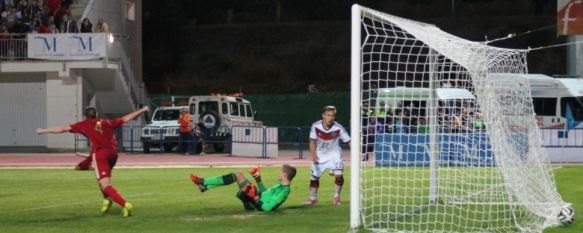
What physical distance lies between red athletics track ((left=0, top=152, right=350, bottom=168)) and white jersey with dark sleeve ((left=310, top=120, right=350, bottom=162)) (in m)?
14.2

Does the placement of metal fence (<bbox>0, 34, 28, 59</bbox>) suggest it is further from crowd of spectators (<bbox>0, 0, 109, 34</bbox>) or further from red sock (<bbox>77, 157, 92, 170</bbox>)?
red sock (<bbox>77, 157, 92, 170</bbox>)

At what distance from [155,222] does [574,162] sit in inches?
821

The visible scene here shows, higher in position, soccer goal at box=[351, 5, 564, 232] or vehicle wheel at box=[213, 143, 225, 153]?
soccer goal at box=[351, 5, 564, 232]

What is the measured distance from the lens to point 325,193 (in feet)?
66.9

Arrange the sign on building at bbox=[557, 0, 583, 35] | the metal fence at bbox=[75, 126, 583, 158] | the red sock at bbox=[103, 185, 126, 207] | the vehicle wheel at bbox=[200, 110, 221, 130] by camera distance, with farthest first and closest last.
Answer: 1. the vehicle wheel at bbox=[200, 110, 221, 130]
2. the metal fence at bbox=[75, 126, 583, 158]
3. the sign on building at bbox=[557, 0, 583, 35]
4. the red sock at bbox=[103, 185, 126, 207]

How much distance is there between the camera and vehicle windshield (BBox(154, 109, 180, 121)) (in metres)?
42.7

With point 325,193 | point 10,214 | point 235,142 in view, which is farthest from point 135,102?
point 10,214

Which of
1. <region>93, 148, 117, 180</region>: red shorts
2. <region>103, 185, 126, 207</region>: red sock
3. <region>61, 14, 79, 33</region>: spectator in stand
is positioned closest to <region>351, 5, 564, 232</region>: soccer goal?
<region>103, 185, 126, 207</region>: red sock

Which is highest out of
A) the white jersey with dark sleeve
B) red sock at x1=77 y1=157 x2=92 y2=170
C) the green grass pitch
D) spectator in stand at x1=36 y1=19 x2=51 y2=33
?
spectator in stand at x1=36 y1=19 x2=51 y2=33

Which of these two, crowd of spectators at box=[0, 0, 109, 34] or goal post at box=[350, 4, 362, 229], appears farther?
crowd of spectators at box=[0, 0, 109, 34]

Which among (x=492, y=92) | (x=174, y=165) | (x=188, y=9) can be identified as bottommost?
(x=174, y=165)

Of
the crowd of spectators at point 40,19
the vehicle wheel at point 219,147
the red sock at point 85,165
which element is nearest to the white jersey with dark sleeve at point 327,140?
the red sock at point 85,165

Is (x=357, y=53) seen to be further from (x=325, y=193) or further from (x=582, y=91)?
(x=582, y=91)

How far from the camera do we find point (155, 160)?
116 feet
